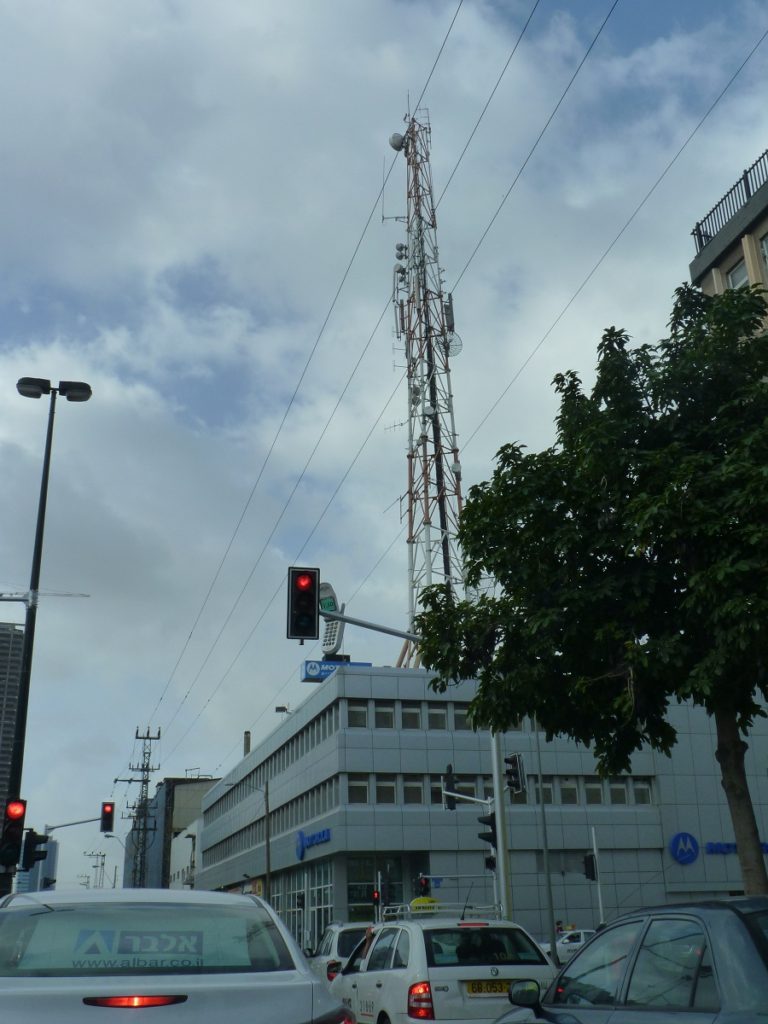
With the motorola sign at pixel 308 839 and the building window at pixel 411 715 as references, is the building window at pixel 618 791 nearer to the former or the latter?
the building window at pixel 411 715

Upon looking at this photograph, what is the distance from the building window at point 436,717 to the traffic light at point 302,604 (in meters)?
35.8

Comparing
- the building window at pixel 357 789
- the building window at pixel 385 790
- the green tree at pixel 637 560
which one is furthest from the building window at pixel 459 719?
the green tree at pixel 637 560

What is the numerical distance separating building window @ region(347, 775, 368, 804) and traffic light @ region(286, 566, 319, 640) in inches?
1344

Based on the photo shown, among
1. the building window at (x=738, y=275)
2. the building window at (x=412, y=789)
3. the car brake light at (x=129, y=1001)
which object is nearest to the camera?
the car brake light at (x=129, y=1001)

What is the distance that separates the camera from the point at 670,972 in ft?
16.4

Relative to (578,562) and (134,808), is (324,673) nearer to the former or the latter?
(578,562)

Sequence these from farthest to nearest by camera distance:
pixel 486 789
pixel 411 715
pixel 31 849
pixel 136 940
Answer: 1. pixel 411 715
2. pixel 486 789
3. pixel 31 849
4. pixel 136 940

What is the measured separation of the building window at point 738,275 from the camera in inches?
1067

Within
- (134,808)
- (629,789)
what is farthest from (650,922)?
(134,808)

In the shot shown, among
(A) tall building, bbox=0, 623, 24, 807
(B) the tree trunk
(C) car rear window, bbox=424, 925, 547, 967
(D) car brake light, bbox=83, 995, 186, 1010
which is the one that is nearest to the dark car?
A: (D) car brake light, bbox=83, 995, 186, 1010

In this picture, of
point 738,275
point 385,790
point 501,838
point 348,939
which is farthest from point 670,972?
point 385,790

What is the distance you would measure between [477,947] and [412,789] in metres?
40.8

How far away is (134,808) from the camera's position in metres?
125

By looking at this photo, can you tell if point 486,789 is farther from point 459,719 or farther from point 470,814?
point 459,719
